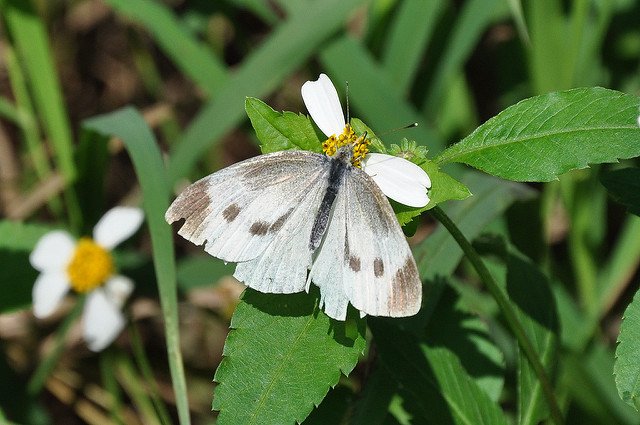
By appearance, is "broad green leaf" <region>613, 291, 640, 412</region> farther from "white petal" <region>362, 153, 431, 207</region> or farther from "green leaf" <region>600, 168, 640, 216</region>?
"white petal" <region>362, 153, 431, 207</region>

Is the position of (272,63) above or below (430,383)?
above

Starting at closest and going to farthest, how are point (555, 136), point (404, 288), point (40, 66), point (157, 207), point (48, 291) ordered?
1. point (404, 288)
2. point (555, 136)
3. point (157, 207)
4. point (48, 291)
5. point (40, 66)

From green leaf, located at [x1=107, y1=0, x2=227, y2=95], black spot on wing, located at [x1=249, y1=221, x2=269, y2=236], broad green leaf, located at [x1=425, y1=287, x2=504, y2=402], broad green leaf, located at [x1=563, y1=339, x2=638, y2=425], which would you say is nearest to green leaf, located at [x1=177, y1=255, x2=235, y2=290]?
green leaf, located at [x1=107, y1=0, x2=227, y2=95]

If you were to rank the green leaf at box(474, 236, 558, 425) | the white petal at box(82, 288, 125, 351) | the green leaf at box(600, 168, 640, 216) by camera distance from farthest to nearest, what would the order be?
1. the white petal at box(82, 288, 125, 351)
2. the green leaf at box(474, 236, 558, 425)
3. the green leaf at box(600, 168, 640, 216)

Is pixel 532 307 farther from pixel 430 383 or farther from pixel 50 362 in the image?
pixel 50 362

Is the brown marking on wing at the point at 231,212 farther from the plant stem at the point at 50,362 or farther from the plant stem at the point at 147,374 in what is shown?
the plant stem at the point at 50,362

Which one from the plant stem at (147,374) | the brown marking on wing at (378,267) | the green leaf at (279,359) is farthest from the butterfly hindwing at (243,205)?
the plant stem at (147,374)

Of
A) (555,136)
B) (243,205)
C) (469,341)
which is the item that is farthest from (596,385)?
(243,205)
